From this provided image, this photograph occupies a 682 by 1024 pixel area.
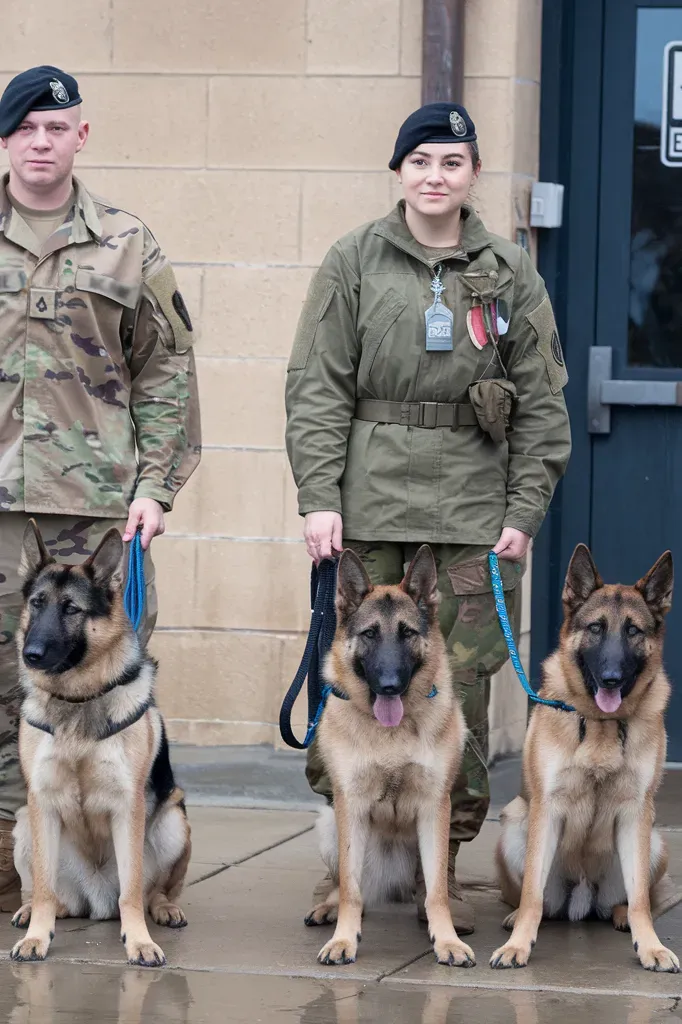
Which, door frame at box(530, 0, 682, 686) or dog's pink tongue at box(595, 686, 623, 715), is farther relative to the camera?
door frame at box(530, 0, 682, 686)

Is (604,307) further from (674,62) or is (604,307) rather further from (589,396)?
(674,62)

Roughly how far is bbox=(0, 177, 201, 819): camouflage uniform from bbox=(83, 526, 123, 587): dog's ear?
0.30m

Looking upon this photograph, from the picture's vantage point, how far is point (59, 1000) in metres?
3.67

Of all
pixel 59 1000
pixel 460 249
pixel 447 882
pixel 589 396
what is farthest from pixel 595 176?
pixel 59 1000

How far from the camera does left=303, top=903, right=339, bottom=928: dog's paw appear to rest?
4.38 m

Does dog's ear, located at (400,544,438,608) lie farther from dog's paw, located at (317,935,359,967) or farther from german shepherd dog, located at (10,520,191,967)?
dog's paw, located at (317,935,359,967)

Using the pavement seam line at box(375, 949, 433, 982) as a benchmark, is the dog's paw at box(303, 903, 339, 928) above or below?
below

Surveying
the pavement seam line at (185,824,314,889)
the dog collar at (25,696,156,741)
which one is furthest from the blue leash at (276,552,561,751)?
the pavement seam line at (185,824,314,889)

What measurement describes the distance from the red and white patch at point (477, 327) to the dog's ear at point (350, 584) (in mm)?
748

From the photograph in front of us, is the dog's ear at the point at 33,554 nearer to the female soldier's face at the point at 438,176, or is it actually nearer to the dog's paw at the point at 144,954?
the dog's paw at the point at 144,954

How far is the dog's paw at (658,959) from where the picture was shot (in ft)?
12.9

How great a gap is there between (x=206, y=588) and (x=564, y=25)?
2.82 m

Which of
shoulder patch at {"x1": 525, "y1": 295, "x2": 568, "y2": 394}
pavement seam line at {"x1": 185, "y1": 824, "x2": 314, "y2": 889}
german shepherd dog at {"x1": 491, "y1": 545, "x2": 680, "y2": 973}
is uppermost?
shoulder patch at {"x1": 525, "y1": 295, "x2": 568, "y2": 394}

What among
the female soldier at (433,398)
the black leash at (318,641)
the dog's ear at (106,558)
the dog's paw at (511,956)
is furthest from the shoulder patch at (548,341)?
the dog's paw at (511,956)
